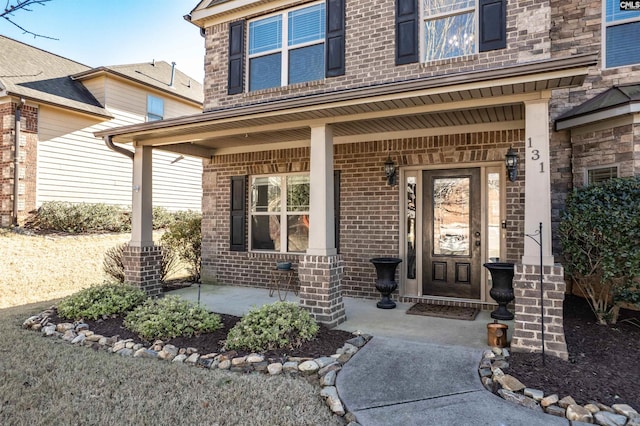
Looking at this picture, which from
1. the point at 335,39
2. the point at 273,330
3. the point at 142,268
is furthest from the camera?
the point at 335,39

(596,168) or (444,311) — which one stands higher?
(596,168)

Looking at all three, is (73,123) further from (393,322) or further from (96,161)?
(393,322)

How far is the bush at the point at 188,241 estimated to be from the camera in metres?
8.59

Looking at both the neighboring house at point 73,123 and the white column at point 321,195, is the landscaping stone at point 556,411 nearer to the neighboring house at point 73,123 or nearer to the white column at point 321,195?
the white column at point 321,195

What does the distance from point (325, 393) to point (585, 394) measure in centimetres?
202

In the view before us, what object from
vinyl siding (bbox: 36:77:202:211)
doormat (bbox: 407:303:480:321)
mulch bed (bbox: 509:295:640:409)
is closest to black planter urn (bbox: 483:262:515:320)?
doormat (bbox: 407:303:480:321)

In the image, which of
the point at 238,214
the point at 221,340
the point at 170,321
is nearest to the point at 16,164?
the point at 238,214

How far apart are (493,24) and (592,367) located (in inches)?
187

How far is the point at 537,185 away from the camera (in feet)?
12.9

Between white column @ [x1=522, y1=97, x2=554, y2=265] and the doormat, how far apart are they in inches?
69.6

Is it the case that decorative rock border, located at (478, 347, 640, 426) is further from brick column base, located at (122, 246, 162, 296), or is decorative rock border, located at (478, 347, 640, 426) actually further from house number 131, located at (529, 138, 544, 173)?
brick column base, located at (122, 246, 162, 296)

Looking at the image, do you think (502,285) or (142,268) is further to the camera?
(142,268)

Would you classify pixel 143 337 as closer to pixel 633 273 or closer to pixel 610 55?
pixel 633 273

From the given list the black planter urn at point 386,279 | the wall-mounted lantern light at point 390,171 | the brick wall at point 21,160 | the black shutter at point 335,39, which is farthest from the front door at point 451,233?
the brick wall at point 21,160
